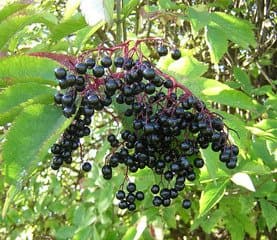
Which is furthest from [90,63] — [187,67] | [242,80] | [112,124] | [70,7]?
[112,124]

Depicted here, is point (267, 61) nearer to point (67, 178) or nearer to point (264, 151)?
point (264, 151)

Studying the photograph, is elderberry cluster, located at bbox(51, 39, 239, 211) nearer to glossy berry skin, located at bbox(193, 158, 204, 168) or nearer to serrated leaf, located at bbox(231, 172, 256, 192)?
glossy berry skin, located at bbox(193, 158, 204, 168)

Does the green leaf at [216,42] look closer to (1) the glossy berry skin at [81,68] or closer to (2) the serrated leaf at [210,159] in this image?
(2) the serrated leaf at [210,159]

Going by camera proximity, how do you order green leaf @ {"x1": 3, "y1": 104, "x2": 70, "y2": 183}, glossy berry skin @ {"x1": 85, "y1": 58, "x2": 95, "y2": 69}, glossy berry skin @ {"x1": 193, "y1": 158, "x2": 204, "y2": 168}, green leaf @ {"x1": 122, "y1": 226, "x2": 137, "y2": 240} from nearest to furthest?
green leaf @ {"x1": 3, "y1": 104, "x2": 70, "y2": 183}
glossy berry skin @ {"x1": 85, "y1": 58, "x2": 95, "y2": 69}
glossy berry skin @ {"x1": 193, "y1": 158, "x2": 204, "y2": 168}
green leaf @ {"x1": 122, "y1": 226, "x2": 137, "y2": 240}

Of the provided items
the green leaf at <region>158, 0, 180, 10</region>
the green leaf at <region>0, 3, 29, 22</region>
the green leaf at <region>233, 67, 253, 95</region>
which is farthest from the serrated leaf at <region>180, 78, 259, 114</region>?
the green leaf at <region>233, 67, 253, 95</region>

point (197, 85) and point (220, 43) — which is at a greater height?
point (197, 85)

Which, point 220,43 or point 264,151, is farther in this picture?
point 264,151

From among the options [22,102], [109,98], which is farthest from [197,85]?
[22,102]
